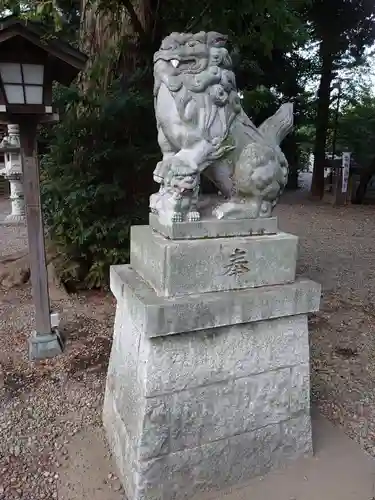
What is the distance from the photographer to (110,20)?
4.54m

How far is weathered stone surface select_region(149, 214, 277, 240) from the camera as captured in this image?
1.90m

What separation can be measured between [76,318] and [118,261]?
0.72 metres

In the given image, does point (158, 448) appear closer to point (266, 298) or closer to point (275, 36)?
point (266, 298)

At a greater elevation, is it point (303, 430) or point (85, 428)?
point (303, 430)

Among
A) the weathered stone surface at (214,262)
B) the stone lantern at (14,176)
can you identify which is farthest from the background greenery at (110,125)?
the stone lantern at (14,176)

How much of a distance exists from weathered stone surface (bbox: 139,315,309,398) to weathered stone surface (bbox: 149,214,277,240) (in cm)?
42

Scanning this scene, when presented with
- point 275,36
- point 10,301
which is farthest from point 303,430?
point 10,301

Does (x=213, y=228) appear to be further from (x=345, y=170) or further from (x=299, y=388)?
(x=345, y=170)

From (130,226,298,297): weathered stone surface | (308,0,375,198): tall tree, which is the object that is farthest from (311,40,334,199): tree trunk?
(130,226,298,297): weathered stone surface

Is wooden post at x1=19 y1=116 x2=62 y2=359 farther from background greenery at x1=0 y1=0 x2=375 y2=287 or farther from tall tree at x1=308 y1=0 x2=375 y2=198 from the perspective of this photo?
tall tree at x1=308 y1=0 x2=375 y2=198

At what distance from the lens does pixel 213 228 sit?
1.96 meters

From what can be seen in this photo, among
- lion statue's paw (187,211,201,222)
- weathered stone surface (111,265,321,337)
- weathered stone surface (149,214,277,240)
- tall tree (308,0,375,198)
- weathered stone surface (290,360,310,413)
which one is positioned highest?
tall tree (308,0,375,198)

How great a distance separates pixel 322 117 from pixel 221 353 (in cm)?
1106

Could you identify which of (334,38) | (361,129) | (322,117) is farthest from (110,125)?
(361,129)
